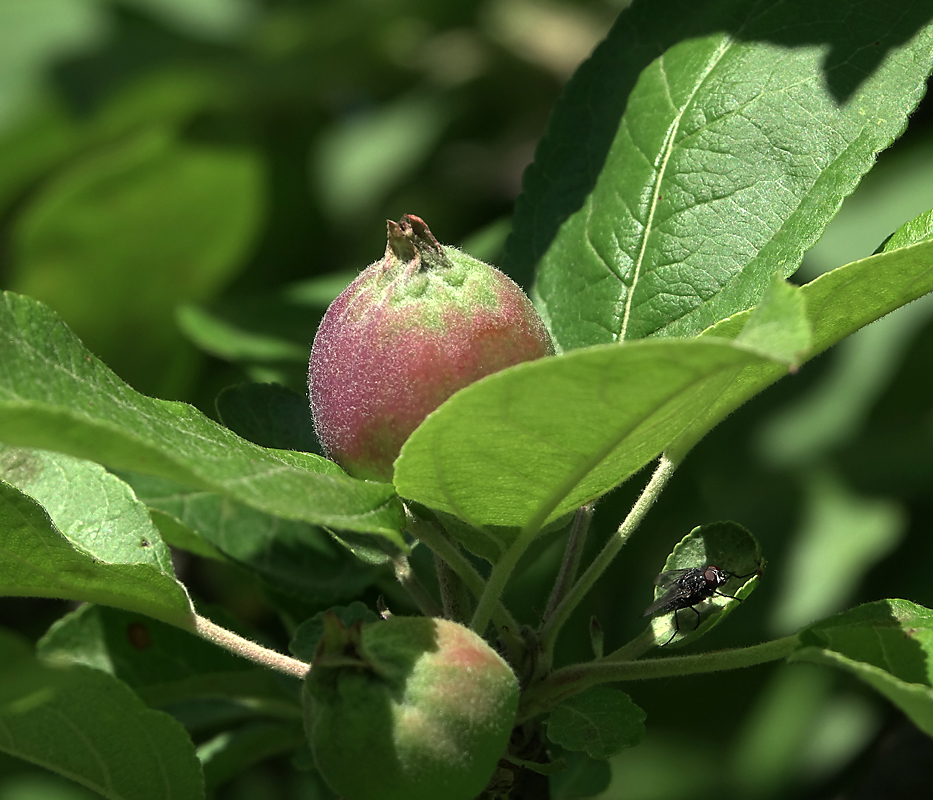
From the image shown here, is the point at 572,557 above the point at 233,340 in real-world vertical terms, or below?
above

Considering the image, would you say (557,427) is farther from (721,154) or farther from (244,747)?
(244,747)

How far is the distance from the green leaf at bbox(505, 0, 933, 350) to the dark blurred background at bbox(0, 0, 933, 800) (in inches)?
19.8

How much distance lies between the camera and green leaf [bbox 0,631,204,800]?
4.42 ft

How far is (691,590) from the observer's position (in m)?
1.38

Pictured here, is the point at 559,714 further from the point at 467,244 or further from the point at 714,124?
the point at 467,244

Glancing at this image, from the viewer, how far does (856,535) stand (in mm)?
2885

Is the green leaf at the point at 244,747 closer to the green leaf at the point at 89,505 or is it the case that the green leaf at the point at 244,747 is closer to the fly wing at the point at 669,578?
the green leaf at the point at 89,505

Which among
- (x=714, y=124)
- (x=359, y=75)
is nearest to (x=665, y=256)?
(x=714, y=124)

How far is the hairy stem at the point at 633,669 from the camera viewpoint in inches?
51.7

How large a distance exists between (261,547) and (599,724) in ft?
2.30

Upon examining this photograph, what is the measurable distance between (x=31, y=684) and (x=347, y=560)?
0.82 meters

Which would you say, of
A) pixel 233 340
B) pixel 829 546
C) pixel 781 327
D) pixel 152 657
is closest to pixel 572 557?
pixel 781 327

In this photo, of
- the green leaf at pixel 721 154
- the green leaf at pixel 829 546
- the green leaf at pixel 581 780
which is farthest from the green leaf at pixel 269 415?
the green leaf at pixel 829 546

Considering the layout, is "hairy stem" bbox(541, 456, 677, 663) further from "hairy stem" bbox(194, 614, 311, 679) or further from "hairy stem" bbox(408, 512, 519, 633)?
"hairy stem" bbox(194, 614, 311, 679)
